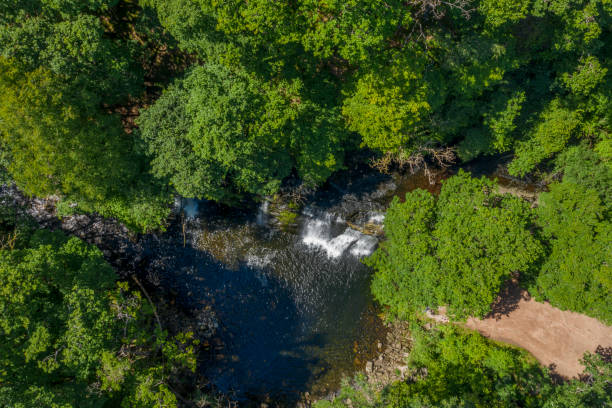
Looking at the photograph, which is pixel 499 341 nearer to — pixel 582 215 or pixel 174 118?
pixel 582 215

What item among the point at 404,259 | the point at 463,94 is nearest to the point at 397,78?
the point at 463,94

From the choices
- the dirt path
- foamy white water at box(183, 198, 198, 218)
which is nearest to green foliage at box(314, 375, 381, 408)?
the dirt path

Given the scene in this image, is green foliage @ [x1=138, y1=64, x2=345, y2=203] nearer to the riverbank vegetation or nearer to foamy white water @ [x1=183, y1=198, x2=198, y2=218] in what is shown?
the riverbank vegetation

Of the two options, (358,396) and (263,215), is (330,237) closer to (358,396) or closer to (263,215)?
(263,215)

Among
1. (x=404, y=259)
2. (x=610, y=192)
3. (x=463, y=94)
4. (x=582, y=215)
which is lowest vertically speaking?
(x=404, y=259)

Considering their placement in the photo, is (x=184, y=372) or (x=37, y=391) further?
(x=184, y=372)
